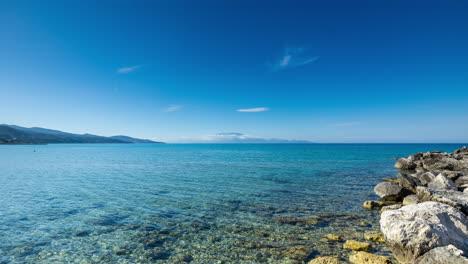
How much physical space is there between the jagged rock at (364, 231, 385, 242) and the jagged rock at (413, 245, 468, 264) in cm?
299

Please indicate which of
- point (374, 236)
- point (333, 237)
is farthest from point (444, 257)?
point (333, 237)

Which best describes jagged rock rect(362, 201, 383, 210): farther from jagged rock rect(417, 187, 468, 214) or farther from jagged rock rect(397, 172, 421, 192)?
jagged rock rect(397, 172, 421, 192)

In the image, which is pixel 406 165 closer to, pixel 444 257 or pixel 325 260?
pixel 444 257

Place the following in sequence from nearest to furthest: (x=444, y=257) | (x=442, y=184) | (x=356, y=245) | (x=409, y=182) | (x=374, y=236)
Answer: (x=444, y=257) < (x=356, y=245) < (x=374, y=236) < (x=442, y=184) < (x=409, y=182)

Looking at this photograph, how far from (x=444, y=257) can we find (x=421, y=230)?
54.3 inches

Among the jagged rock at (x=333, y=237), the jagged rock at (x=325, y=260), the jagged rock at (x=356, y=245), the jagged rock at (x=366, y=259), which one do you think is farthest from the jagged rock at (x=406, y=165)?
the jagged rock at (x=325, y=260)

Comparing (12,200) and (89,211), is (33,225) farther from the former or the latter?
(12,200)

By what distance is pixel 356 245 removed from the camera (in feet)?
31.2

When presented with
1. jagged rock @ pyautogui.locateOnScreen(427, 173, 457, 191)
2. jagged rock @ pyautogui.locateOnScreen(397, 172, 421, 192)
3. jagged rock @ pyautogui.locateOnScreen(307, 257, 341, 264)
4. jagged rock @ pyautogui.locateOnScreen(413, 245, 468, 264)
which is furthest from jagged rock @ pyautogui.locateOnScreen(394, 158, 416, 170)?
jagged rock @ pyautogui.locateOnScreen(307, 257, 341, 264)

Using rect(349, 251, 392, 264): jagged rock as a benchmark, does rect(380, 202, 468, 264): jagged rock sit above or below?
above

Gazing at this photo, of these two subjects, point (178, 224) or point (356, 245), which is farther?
point (178, 224)

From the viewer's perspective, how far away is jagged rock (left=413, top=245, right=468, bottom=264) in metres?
6.54

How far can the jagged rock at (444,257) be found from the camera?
21.4 ft

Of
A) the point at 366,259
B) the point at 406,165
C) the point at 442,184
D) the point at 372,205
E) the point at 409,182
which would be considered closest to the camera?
the point at 366,259
